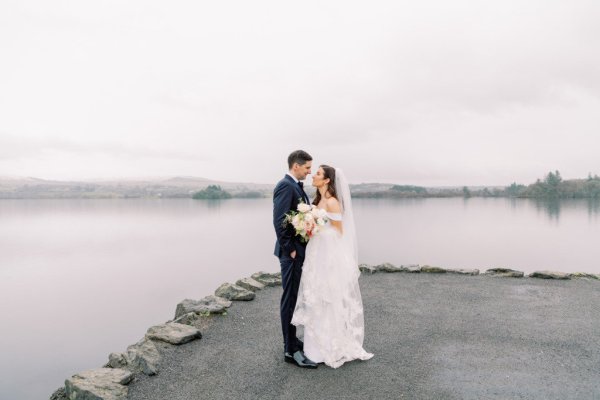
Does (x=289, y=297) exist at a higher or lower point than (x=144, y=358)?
higher

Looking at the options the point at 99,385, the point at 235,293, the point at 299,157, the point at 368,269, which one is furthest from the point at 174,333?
the point at 368,269

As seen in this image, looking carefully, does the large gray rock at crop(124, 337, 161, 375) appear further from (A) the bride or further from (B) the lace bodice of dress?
(B) the lace bodice of dress

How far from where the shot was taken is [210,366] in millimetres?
5203

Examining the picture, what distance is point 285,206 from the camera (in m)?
5.02

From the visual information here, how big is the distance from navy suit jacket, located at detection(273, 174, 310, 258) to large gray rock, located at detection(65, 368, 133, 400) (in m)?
2.47

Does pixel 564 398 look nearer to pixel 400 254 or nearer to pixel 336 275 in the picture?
pixel 336 275

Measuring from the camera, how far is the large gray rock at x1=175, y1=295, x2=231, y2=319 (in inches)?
289

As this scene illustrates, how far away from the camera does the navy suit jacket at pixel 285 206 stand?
16.4ft

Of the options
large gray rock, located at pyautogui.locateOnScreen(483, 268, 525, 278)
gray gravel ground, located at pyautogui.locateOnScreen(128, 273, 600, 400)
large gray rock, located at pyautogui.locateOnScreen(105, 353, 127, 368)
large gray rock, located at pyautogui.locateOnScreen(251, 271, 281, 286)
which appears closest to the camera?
gray gravel ground, located at pyautogui.locateOnScreen(128, 273, 600, 400)

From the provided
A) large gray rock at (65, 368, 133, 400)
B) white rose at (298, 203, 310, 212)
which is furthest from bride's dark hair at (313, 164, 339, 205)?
large gray rock at (65, 368, 133, 400)

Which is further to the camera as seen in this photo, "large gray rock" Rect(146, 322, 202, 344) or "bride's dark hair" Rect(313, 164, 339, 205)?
"large gray rock" Rect(146, 322, 202, 344)

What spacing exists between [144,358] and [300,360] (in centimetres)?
202

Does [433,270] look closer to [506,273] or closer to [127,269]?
[506,273]

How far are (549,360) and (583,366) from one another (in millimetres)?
368
